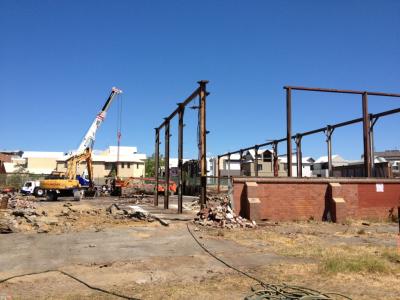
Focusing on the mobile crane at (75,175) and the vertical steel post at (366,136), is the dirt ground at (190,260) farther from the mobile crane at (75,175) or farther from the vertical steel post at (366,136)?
the mobile crane at (75,175)

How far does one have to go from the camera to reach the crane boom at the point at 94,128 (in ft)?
146

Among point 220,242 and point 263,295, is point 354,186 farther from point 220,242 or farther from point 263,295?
point 263,295

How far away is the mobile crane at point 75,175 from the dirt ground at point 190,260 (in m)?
20.4

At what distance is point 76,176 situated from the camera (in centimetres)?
4328

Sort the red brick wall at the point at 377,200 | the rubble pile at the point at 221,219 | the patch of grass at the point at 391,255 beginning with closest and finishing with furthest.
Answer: the patch of grass at the point at 391,255 < the rubble pile at the point at 221,219 < the red brick wall at the point at 377,200

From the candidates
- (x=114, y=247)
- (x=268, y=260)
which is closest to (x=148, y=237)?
(x=114, y=247)

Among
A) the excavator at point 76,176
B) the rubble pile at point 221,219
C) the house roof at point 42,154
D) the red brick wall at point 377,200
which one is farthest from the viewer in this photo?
the house roof at point 42,154

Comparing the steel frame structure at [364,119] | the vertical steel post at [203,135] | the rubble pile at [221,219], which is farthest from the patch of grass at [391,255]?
the steel frame structure at [364,119]

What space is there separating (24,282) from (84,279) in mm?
1023

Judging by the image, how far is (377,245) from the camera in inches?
478

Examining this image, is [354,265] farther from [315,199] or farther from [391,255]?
[315,199]

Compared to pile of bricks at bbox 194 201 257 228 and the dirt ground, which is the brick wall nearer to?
pile of bricks at bbox 194 201 257 228

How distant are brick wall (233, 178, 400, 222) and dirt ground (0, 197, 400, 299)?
77.1 inches

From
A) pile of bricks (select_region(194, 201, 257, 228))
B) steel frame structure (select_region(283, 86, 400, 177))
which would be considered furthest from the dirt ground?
steel frame structure (select_region(283, 86, 400, 177))
